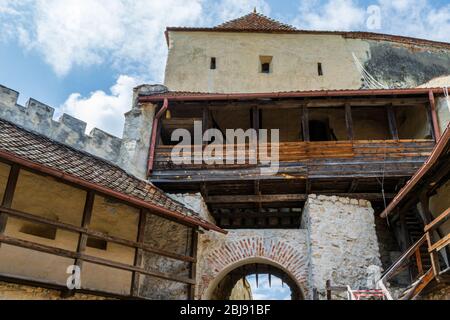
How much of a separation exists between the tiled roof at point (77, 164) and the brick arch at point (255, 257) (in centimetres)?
132

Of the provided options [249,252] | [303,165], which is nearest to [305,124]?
[303,165]

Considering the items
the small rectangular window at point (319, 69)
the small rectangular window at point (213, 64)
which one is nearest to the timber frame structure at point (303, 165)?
the small rectangular window at point (213, 64)

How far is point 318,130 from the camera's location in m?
13.2

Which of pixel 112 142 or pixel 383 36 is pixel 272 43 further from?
pixel 112 142

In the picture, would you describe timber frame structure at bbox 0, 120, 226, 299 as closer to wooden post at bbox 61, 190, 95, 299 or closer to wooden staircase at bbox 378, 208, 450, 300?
wooden post at bbox 61, 190, 95, 299

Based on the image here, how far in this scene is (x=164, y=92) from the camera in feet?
37.8

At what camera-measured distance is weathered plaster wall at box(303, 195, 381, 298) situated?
29.5 feet

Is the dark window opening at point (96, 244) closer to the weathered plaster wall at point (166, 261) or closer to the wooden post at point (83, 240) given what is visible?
the weathered plaster wall at point (166, 261)

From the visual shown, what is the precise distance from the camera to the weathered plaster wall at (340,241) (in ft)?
29.5

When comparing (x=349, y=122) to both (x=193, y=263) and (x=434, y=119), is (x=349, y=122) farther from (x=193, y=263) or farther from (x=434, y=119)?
(x=193, y=263)

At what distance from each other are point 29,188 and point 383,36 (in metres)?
14.6

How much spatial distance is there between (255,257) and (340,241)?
6.26 ft

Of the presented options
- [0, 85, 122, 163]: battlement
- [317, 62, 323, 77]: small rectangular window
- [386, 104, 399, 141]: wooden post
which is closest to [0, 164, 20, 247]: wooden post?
[0, 85, 122, 163]: battlement
